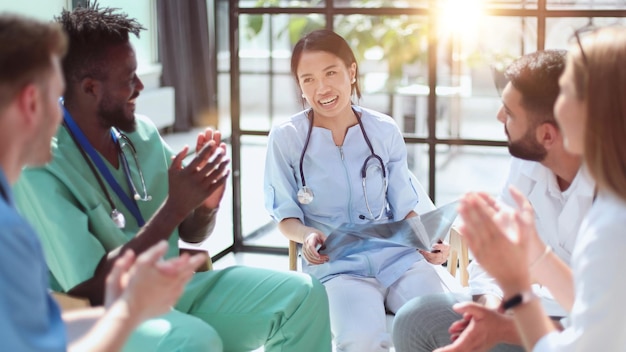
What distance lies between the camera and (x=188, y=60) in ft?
25.6

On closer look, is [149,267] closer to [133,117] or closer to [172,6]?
[133,117]

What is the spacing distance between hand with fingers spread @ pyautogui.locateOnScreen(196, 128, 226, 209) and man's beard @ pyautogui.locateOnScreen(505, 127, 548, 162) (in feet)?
2.27

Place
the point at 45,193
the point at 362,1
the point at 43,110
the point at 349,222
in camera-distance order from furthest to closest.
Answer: the point at 362,1, the point at 349,222, the point at 45,193, the point at 43,110

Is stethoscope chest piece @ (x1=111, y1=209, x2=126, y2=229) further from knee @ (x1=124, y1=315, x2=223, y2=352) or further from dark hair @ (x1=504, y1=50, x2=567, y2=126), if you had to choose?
dark hair @ (x1=504, y1=50, x2=567, y2=126)

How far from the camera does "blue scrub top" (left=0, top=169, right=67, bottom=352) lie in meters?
1.34

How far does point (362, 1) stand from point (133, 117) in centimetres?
454

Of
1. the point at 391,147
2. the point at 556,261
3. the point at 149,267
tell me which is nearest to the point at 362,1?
the point at 391,147

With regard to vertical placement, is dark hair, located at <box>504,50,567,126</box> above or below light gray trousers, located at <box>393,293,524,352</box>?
above

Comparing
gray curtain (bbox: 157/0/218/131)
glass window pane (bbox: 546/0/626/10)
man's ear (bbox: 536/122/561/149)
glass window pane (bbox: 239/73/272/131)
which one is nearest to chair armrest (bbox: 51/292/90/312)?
man's ear (bbox: 536/122/561/149)

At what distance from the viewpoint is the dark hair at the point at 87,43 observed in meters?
2.16

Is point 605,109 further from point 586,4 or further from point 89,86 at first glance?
point 586,4

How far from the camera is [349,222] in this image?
8.86ft

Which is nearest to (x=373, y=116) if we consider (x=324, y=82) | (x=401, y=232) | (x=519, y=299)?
(x=324, y=82)

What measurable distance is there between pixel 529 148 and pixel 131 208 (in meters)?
0.97
